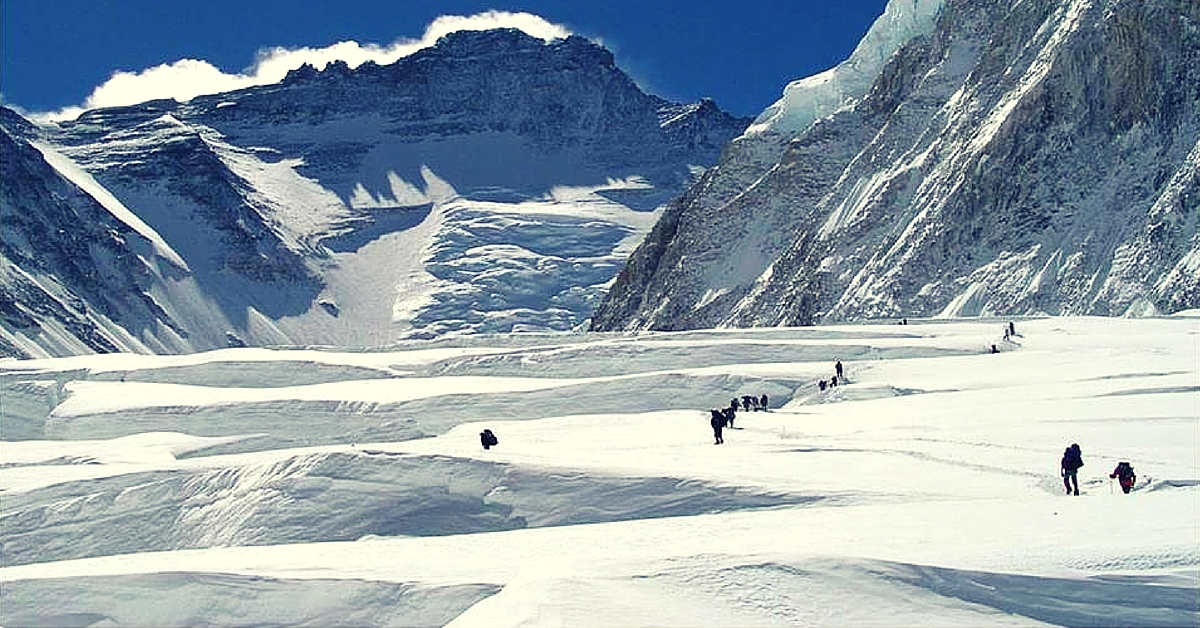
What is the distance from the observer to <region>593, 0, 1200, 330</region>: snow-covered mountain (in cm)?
6719

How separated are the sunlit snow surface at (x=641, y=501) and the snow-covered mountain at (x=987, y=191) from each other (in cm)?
2935

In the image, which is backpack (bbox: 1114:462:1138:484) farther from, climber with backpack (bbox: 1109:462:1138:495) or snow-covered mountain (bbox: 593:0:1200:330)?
snow-covered mountain (bbox: 593:0:1200:330)

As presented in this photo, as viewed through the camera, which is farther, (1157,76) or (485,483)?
(1157,76)

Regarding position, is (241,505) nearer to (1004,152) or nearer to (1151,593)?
(1151,593)

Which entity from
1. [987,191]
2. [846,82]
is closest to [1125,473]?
[987,191]

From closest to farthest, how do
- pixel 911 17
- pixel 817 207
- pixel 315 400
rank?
1. pixel 315 400
2. pixel 817 207
3. pixel 911 17

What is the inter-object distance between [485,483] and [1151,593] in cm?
1116

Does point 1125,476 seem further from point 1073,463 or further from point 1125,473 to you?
point 1073,463

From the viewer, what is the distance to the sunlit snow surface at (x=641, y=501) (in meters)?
11.3

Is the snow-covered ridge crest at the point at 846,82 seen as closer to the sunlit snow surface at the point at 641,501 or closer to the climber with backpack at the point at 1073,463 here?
the sunlit snow surface at the point at 641,501

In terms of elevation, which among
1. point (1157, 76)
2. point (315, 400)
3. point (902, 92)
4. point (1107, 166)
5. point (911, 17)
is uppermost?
point (911, 17)

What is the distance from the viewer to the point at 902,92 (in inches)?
4031

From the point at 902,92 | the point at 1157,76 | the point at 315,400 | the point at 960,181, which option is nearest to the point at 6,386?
the point at 315,400

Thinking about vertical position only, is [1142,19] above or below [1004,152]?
above
